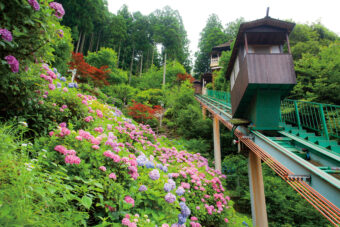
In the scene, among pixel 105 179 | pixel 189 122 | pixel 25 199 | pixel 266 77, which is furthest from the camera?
pixel 189 122

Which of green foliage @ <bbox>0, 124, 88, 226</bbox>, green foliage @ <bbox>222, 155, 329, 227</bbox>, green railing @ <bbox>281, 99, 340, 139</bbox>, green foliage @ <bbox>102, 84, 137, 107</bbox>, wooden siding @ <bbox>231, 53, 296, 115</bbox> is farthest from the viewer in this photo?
green foliage @ <bbox>102, 84, 137, 107</bbox>

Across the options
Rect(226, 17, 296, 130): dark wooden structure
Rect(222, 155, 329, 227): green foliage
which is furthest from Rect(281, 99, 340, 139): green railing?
Rect(222, 155, 329, 227): green foliage

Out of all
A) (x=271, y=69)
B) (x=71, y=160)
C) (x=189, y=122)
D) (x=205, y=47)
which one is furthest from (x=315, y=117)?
(x=205, y=47)

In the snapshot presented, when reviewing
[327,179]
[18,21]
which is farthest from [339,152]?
[18,21]

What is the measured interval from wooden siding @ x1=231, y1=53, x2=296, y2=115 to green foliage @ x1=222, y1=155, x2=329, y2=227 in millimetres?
5174

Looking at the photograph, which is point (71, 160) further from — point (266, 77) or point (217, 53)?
point (217, 53)

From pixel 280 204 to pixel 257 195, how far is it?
10.6 ft

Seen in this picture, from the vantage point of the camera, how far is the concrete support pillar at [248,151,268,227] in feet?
15.6

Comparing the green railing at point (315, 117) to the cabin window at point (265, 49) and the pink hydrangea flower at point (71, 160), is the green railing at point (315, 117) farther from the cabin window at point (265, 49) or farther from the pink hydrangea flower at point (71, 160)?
the pink hydrangea flower at point (71, 160)

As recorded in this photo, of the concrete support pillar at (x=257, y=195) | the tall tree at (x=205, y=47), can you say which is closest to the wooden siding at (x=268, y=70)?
the concrete support pillar at (x=257, y=195)

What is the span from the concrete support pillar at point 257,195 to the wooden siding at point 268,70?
233cm

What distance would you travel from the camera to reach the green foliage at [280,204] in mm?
6348

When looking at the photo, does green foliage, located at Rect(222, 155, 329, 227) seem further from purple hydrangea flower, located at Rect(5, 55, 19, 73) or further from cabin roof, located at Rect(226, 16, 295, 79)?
purple hydrangea flower, located at Rect(5, 55, 19, 73)

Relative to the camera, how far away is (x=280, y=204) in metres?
7.07
